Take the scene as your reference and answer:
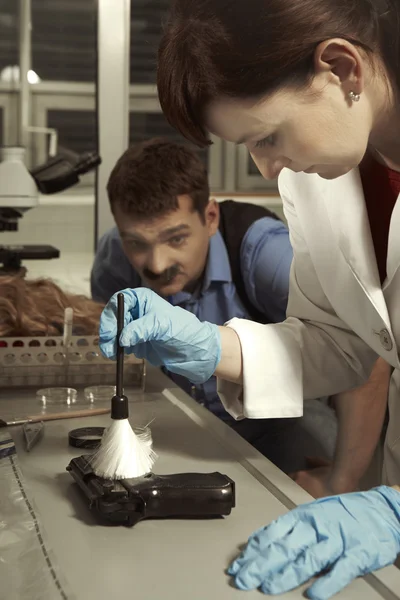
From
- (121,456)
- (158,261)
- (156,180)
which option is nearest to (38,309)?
(158,261)

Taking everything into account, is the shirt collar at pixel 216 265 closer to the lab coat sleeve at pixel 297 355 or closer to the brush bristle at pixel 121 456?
the lab coat sleeve at pixel 297 355

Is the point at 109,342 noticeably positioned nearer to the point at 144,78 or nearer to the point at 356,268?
the point at 356,268

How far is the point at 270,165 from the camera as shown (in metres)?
1.24

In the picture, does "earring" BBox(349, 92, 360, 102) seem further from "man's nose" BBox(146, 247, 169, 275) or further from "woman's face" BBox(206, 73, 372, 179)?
"man's nose" BBox(146, 247, 169, 275)

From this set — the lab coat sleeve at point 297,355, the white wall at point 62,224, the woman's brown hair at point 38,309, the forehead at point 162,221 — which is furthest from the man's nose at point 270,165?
the white wall at point 62,224

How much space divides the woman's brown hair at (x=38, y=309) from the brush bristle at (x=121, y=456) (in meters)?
0.69

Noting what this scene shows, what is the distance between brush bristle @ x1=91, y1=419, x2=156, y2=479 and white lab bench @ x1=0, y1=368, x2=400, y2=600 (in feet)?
0.21

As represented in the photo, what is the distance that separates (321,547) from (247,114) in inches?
25.2

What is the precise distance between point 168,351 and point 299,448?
37.1 inches

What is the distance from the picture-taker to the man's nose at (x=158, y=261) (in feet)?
7.14

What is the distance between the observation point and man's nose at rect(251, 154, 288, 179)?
4.01 feet

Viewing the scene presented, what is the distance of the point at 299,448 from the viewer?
2102 millimetres

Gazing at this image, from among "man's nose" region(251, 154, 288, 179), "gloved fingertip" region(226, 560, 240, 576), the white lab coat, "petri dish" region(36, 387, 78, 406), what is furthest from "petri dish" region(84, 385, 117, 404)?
"gloved fingertip" region(226, 560, 240, 576)

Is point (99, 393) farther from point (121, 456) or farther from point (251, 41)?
point (251, 41)
